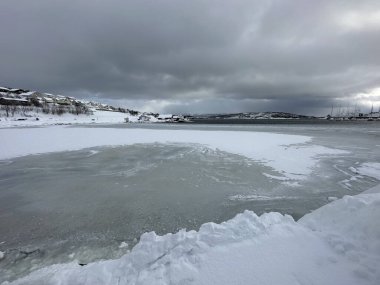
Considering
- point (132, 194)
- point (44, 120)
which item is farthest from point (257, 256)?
point (44, 120)

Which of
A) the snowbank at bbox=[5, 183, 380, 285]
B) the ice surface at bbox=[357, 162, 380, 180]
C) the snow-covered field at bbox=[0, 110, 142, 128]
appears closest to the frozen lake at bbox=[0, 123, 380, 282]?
the ice surface at bbox=[357, 162, 380, 180]

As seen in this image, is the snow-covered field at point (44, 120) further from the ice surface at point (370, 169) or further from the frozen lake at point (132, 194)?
the ice surface at point (370, 169)

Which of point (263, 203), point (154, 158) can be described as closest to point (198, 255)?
point (263, 203)

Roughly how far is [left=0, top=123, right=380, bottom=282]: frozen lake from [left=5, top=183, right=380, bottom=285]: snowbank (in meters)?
0.75

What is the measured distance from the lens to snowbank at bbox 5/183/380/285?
9.46 ft

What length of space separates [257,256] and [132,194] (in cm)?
436

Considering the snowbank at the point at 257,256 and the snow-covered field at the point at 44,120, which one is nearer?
the snowbank at the point at 257,256

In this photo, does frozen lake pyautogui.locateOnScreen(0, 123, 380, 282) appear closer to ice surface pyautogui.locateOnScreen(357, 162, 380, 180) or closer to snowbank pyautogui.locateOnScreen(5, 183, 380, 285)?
ice surface pyautogui.locateOnScreen(357, 162, 380, 180)

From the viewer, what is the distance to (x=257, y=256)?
3262mm

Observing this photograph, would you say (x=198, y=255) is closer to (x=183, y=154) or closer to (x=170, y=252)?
(x=170, y=252)

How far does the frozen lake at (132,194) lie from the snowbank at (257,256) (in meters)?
0.75

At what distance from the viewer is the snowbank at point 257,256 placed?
2.88 metres

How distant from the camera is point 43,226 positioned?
4.91m

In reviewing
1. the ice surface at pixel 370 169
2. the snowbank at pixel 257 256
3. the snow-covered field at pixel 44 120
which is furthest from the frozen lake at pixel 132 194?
the snow-covered field at pixel 44 120
